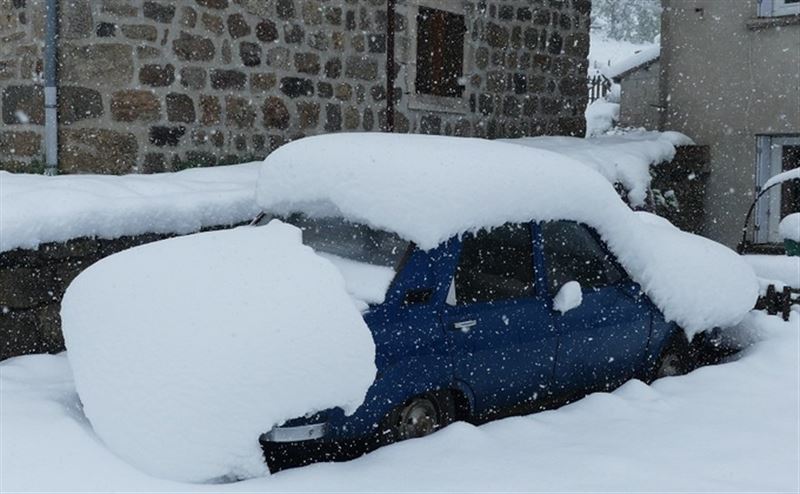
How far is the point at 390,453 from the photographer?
166 inches

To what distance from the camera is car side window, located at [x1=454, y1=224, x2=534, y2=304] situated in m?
4.86

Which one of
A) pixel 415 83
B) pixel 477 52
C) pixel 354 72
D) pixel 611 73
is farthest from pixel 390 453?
pixel 611 73

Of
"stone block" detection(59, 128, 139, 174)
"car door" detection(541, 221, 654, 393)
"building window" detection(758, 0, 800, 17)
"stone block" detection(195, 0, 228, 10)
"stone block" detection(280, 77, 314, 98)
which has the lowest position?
"car door" detection(541, 221, 654, 393)

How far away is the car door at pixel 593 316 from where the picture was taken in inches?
209

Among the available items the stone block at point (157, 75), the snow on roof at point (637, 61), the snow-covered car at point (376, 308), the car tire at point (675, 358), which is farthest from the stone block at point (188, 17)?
the snow on roof at point (637, 61)

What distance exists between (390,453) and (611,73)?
17900 mm

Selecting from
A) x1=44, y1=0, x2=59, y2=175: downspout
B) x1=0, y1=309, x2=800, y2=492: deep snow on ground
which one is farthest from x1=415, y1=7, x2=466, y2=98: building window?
x1=0, y1=309, x2=800, y2=492: deep snow on ground

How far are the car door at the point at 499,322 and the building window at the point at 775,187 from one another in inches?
308

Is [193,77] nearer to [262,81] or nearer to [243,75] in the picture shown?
[243,75]

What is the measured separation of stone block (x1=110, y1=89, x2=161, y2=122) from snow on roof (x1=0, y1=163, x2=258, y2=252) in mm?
877

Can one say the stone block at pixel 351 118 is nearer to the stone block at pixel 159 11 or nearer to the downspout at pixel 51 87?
the stone block at pixel 159 11

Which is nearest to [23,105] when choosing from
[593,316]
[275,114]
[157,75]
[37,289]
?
[157,75]

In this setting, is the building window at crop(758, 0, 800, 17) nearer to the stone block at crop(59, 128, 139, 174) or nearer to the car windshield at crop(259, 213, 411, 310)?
the stone block at crop(59, 128, 139, 174)

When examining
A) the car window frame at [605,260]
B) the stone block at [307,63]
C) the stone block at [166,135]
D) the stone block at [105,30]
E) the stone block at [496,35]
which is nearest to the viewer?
the car window frame at [605,260]
